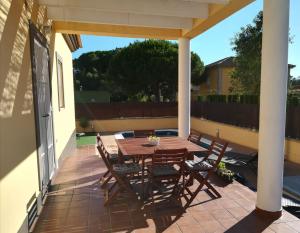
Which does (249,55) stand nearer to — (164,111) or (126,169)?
(164,111)

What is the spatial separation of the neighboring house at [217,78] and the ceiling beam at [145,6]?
14.0 m

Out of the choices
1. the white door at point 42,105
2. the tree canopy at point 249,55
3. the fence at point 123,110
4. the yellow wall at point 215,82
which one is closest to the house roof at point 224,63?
the yellow wall at point 215,82

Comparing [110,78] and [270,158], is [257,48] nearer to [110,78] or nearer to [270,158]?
[270,158]

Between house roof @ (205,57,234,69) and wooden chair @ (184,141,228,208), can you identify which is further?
house roof @ (205,57,234,69)

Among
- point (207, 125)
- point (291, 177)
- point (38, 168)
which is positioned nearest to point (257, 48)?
point (207, 125)

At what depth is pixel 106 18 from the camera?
16.6 ft

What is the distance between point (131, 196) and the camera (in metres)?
3.96

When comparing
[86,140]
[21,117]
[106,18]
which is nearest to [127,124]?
[86,140]

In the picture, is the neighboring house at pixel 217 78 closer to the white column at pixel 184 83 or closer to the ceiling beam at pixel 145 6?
the white column at pixel 184 83

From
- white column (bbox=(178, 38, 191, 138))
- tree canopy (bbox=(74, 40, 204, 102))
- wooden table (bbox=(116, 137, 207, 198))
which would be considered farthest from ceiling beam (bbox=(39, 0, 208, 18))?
tree canopy (bbox=(74, 40, 204, 102))

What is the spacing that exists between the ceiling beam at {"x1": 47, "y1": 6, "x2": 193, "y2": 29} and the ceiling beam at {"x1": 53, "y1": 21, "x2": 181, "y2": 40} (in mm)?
615

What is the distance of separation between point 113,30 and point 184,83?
2.24 m

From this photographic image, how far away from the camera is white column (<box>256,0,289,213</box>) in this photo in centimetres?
304

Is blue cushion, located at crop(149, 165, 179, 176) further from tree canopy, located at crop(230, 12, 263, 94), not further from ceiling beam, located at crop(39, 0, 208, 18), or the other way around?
tree canopy, located at crop(230, 12, 263, 94)
